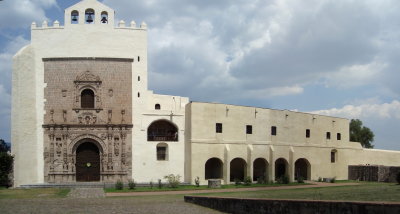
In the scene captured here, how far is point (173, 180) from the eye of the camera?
35.5 meters

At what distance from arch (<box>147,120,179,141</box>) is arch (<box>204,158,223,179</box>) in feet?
13.6

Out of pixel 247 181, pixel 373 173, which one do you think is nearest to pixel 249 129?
pixel 247 181

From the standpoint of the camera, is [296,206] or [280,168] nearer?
[296,206]

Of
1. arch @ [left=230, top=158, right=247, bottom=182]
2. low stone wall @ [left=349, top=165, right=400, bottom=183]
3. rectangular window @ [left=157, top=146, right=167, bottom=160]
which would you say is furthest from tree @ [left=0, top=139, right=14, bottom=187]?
low stone wall @ [left=349, top=165, right=400, bottom=183]

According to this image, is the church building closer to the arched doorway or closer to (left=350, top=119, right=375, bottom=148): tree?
the arched doorway

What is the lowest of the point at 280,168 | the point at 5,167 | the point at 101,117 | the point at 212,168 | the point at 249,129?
the point at 280,168

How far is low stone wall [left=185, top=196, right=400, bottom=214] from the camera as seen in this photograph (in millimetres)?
12352

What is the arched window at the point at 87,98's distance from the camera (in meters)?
36.3

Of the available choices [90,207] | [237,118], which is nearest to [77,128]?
[237,118]

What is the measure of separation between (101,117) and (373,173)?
2441 cm

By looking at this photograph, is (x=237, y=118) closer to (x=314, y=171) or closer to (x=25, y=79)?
(x=314, y=171)

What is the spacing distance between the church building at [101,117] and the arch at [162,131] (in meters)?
0.08

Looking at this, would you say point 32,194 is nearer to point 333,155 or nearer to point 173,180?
point 173,180

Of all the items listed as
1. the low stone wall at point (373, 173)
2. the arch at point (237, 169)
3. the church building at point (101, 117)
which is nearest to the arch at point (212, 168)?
the church building at point (101, 117)
